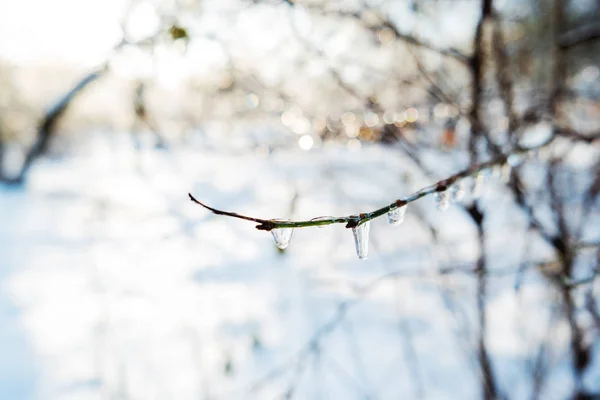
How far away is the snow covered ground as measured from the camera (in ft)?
9.21

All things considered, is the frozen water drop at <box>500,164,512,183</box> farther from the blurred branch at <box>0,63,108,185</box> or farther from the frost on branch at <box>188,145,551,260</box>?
the blurred branch at <box>0,63,108,185</box>

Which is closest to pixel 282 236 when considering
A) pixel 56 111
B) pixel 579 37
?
pixel 579 37

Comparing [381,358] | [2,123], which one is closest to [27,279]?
[381,358]

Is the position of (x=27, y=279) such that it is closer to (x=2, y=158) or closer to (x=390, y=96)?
(x=390, y=96)

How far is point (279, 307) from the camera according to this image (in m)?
4.19

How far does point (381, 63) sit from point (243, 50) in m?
0.75

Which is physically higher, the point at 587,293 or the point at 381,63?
the point at 381,63

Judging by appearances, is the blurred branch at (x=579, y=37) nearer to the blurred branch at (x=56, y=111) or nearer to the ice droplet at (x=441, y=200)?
the ice droplet at (x=441, y=200)

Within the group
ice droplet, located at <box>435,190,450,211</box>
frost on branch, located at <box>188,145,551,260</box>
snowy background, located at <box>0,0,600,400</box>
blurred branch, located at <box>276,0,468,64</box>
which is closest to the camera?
frost on branch, located at <box>188,145,551,260</box>

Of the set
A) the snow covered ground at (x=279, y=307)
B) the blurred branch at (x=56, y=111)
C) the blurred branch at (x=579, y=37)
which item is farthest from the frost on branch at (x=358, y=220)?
the blurred branch at (x=56, y=111)

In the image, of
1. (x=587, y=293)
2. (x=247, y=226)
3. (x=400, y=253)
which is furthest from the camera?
(x=247, y=226)

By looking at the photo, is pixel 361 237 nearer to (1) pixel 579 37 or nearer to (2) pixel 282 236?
(2) pixel 282 236

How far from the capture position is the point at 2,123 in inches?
526

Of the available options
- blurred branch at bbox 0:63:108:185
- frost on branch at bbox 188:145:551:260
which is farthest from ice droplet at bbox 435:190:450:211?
blurred branch at bbox 0:63:108:185
